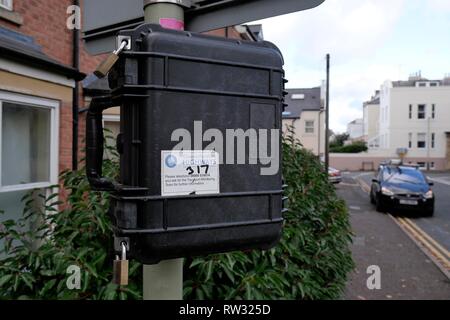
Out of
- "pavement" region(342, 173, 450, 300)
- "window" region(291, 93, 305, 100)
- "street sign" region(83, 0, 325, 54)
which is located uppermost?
"window" region(291, 93, 305, 100)

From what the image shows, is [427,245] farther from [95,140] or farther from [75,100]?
[95,140]

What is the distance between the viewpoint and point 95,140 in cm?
127

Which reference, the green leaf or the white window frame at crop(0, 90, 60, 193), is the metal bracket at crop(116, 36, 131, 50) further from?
the white window frame at crop(0, 90, 60, 193)

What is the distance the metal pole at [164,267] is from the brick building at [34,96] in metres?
3.24

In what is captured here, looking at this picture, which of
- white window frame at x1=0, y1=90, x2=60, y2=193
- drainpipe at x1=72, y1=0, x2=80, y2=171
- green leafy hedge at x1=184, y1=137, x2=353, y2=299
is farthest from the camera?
drainpipe at x1=72, y1=0, x2=80, y2=171

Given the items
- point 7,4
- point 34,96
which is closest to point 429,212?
point 34,96

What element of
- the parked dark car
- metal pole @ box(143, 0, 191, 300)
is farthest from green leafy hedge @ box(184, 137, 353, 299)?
the parked dark car

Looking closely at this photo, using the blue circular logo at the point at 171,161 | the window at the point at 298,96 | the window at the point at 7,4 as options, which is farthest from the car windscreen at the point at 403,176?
the window at the point at 298,96

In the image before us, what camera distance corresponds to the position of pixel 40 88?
468 cm

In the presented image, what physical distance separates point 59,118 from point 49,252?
11.1ft

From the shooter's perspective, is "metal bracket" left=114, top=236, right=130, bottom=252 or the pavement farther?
the pavement

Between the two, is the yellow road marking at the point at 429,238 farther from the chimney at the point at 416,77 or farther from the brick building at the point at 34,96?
the chimney at the point at 416,77

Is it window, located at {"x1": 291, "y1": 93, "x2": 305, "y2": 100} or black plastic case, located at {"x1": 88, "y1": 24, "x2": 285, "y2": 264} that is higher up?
window, located at {"x1": 291, "y1": 93, "x2": 305, "y2": 100}

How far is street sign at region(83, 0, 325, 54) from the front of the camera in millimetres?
1356
